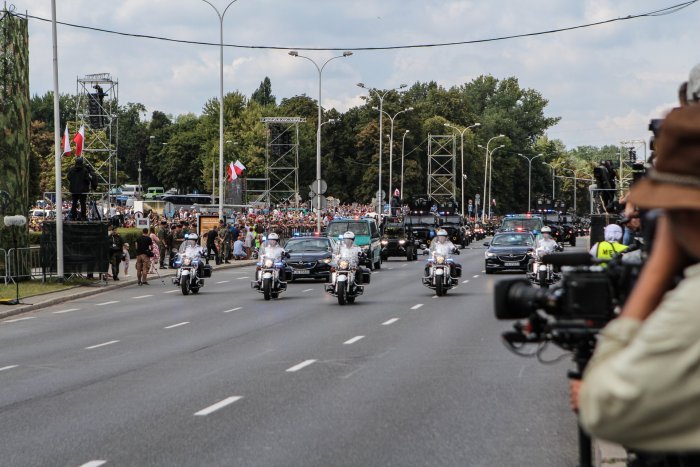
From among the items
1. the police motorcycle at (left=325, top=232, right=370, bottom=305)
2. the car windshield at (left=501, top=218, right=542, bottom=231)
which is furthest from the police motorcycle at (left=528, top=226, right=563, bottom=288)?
the car windshield at (left=501, top=218, right=542, bottom=231)

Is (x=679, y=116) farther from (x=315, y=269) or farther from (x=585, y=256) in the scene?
(x=315, y=269)

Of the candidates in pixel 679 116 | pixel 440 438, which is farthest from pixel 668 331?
pixel 440 438

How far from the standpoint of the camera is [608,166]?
17.9 metres

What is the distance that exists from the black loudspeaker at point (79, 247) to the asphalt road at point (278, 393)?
10.5 metres

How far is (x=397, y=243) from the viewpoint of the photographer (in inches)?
2149

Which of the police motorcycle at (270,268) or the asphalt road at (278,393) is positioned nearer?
the asphalt road at (278,393)

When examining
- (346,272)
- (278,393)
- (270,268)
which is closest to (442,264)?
(346,272)

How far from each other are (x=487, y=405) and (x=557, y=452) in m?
2.41

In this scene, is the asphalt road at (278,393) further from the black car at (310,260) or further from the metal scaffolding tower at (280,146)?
the metal scaffolding tower at (280,146)

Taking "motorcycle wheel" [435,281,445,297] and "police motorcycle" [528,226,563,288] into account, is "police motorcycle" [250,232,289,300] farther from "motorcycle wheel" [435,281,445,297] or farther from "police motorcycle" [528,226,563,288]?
"police motorcycle" [528,226,563,288]

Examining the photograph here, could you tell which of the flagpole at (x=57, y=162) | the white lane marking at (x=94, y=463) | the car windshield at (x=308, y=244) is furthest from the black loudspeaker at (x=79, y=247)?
the white lane marking at (x=94, y=463)

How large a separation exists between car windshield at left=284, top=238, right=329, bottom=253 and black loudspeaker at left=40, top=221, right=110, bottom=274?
18.5ft

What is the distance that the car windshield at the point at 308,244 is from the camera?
36531 millimetres

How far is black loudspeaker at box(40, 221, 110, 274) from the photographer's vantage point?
33.6 meters
